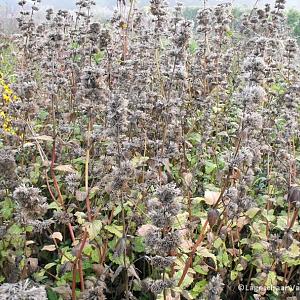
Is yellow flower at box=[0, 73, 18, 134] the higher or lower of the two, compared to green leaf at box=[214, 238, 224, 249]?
higher

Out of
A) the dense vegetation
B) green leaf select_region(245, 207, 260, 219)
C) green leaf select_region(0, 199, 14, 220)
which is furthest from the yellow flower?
green leaf select_region(245, 207, 260, 219)

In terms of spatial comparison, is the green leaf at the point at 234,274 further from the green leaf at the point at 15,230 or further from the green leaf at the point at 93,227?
the green leaf at the point at 15,230

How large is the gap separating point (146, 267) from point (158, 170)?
0.74m

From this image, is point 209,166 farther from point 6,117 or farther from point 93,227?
point 6,117

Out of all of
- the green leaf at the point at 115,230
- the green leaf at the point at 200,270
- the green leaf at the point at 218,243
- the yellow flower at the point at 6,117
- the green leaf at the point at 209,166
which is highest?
the yellow flower at the point at 6,117

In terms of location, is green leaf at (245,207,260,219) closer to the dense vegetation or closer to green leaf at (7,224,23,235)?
the dense vegetation

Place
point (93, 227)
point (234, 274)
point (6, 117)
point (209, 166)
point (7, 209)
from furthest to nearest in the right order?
point (6, 117) < point (209, 166) < point (7, 209) < point (234, 274) < point (93, 227)

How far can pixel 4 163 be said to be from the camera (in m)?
3.17

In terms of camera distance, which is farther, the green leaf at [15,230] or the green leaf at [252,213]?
the green leaf at [252,213]

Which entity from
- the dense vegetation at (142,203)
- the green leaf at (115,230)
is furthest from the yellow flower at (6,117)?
the green leaf at (115,230)

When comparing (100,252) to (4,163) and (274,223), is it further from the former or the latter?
(274,223)

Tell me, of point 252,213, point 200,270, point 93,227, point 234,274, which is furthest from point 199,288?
point 93,227

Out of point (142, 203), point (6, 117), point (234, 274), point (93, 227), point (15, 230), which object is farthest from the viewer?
point (6, 117)

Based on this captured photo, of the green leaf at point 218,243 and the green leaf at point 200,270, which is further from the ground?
the green leaf at point 218,243
